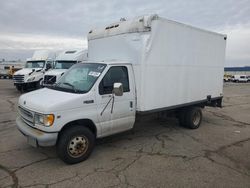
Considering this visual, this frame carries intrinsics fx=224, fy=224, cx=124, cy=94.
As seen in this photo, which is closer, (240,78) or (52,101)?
(52,101)

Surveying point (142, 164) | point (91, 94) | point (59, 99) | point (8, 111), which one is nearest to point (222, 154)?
point (142, 164)

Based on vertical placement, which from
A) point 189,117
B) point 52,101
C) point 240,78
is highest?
point 52,101

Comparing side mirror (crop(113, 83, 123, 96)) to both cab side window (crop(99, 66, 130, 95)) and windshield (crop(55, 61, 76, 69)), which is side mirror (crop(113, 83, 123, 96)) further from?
windshield (crop(55, 61, 76, 69))

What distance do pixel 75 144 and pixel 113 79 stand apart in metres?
1.68

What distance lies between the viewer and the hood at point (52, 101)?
13.9 feet

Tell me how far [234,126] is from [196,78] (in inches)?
104

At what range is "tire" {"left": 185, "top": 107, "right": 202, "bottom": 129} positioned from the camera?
7325 millimetres

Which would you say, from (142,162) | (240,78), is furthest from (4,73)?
(240,78)

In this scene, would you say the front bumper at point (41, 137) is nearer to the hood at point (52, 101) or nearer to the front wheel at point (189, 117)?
the hood at point (52, 101)

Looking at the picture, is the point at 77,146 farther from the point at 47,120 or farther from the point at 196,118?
the point at 196,118

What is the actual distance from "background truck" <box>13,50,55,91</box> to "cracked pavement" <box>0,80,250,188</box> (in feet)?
36.6

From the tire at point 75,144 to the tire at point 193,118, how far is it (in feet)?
12.2

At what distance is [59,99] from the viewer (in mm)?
4438

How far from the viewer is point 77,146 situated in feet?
15.3
